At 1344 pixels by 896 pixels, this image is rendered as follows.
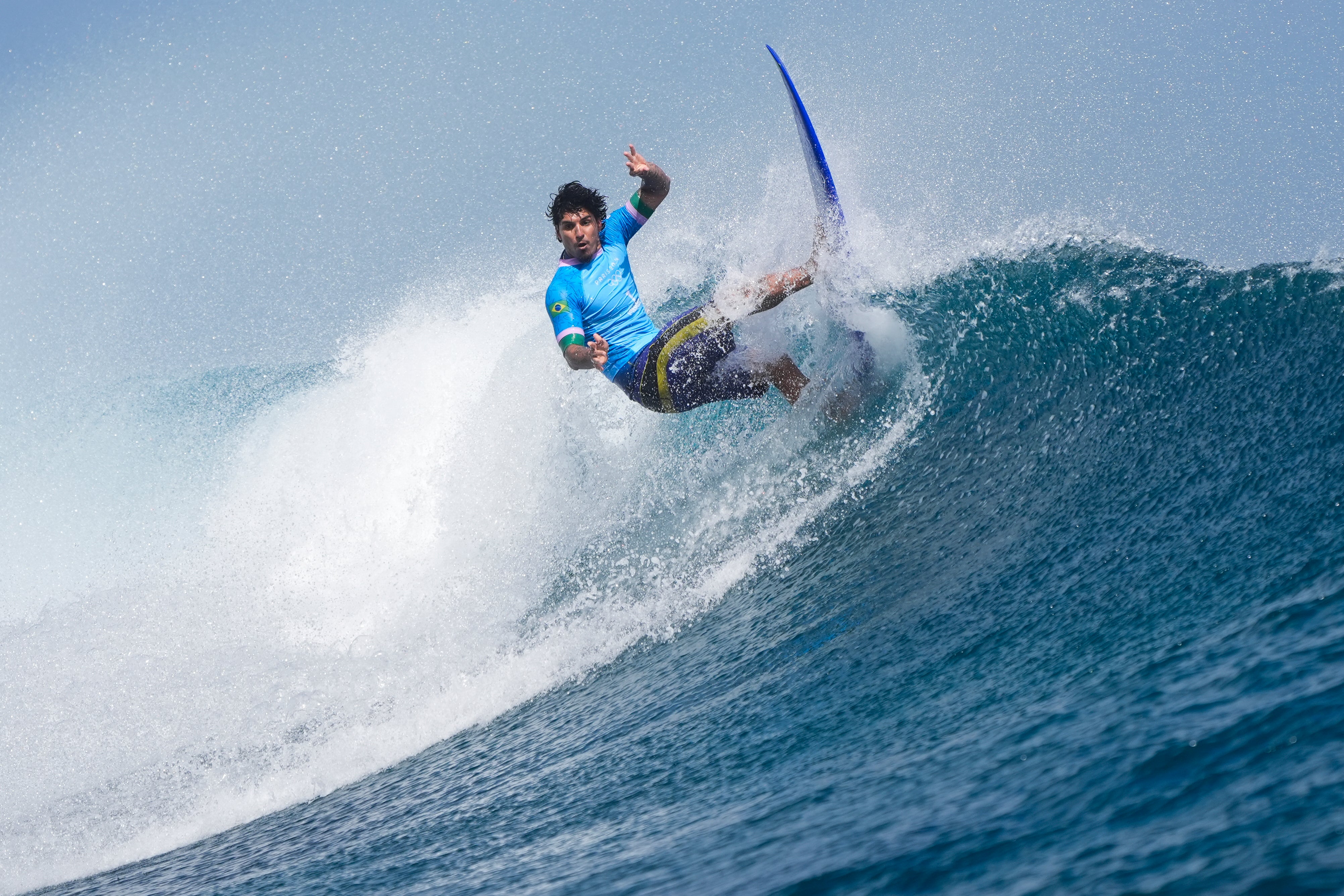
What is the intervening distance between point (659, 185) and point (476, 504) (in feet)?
12.9

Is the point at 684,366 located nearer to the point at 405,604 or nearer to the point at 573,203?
the point at 573,203

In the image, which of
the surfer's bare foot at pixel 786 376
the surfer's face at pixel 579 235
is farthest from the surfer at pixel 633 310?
the surfer's bare foot at pixel 786 376

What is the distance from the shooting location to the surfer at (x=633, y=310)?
611 centimetres

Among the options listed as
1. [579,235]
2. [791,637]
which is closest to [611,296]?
[579,235]

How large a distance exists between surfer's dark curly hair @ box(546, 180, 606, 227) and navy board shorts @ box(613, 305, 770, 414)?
860 millimetres

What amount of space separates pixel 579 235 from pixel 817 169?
188cm

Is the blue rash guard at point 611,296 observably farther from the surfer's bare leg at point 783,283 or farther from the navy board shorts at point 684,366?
the surfer's bare leg at point 783,283

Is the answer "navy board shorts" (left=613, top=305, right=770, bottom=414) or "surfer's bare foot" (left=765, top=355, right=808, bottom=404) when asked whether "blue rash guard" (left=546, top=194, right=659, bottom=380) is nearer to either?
"navy board shorts" (left=613, top=305, right=770, bottom=414)

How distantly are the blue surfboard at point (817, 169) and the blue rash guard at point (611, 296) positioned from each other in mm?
1312

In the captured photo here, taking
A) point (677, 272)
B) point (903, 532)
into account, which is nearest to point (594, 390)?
point (677, 272)

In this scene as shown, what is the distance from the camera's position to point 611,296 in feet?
20.3

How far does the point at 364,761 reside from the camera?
577 cm

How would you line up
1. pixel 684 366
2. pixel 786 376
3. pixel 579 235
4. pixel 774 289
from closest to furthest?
pixel 579 235
pixel 684 366
pixel 774 289
pixel 786 376

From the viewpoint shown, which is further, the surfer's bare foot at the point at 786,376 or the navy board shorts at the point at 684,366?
the surfer's bare foot at the point at 786,376
